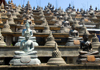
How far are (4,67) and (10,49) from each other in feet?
16.1

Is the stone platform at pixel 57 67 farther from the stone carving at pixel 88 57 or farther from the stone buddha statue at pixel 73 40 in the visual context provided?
the stone buddha statue at pixel 73 40

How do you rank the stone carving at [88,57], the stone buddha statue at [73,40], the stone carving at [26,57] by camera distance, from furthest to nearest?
1. the stone buddha statue at [73,40]
2. the stone carving at [88,57]
3. the stone carving at [26,57]

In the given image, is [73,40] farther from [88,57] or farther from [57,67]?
[57,67]

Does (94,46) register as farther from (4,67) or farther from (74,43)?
(4,67)

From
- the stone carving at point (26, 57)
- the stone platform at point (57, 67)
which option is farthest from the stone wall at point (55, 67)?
the stone carving at point (26, 57)

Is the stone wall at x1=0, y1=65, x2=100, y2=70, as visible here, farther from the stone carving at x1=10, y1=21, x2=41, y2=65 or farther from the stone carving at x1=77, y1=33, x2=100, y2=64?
the stone carving at x1=77, y1=33, x2=100, y2=64

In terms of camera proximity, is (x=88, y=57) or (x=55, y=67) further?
(x=88, y=57)

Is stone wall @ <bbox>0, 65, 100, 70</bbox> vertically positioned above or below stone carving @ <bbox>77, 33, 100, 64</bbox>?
below

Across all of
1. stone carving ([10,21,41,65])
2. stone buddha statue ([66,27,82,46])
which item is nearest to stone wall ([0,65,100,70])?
stone carving ([10,21,41,65])

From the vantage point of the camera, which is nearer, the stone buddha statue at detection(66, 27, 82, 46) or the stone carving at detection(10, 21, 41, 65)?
the stone carving at detection(10, 21, 41, 65)

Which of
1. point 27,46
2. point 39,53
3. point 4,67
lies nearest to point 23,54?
point 27,46

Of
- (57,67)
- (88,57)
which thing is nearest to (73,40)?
(88,57)

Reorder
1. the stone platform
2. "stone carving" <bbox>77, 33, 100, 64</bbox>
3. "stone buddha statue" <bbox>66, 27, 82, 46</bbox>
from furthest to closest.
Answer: "stone buddha statue" <bbox>66, 27, 82, 46</bbox>
"stone carving" <bbox>77, 33, 100, 64</bbox>
the stone platform

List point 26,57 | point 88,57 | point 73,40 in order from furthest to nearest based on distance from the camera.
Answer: point 73,40, point 88,57, point 26,57
